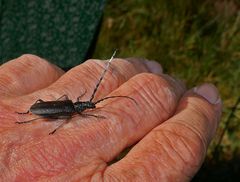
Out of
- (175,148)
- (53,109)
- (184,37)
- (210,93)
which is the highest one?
(210,93)

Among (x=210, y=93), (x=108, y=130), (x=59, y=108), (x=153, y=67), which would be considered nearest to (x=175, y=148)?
(x=108, y=130)

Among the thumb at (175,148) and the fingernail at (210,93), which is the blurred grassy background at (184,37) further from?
the thumb at (175,148)

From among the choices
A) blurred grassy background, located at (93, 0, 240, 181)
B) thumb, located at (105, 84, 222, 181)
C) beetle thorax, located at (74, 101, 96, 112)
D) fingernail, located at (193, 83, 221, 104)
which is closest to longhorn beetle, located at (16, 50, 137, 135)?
beetle thorax, located at (74, 101, 96, 112)

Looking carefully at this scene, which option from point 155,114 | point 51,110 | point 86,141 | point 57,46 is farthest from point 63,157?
point 57,46

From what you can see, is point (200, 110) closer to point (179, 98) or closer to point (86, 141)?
point (179, 98)

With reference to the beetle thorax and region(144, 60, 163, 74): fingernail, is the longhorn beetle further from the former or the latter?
region(144, 60, 163, 74): fingernail

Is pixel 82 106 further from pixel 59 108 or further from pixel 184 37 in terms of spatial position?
pixel 184 37

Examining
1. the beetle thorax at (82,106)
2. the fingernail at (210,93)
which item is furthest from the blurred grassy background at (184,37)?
the beetle thorax at (82,106)
